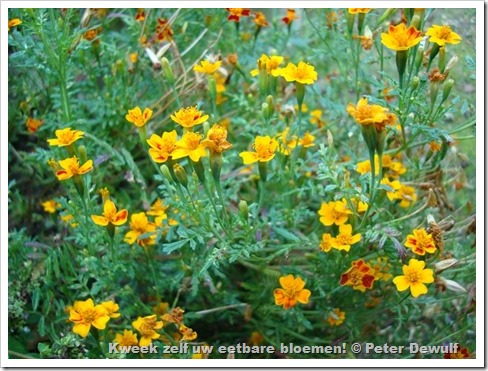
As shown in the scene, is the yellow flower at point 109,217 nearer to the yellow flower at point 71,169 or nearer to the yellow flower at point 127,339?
the yellow flower at point 71,169

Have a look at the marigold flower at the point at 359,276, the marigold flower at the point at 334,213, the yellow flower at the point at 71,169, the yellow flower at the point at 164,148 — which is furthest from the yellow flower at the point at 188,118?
the marigold flower at the point at 359,276

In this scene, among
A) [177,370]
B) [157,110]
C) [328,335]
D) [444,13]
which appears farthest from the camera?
[444,13]

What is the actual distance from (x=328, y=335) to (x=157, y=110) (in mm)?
756

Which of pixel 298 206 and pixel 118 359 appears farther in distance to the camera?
pixel 298 206

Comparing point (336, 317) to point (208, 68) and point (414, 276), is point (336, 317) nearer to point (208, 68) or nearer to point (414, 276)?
point (414, 276)

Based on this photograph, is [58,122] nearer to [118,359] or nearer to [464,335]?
[118,359]

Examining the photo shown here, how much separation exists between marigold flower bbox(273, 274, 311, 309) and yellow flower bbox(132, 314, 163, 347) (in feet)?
0.88

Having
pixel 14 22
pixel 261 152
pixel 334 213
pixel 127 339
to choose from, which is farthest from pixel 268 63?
pixel 127 339

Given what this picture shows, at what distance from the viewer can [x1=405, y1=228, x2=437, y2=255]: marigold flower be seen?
1.46m

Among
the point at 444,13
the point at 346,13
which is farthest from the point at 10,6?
the point at 444,13

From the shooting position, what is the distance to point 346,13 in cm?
166

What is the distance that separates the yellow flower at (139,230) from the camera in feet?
5.29

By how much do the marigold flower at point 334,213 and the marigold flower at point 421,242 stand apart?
15cm

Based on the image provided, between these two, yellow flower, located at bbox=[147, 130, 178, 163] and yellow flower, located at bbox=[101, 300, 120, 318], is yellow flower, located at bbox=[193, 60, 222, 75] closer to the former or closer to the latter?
yellow flower, located at bbox=[147, 130, 178, 163]
